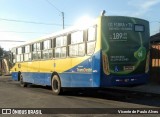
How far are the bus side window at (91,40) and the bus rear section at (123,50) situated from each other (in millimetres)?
537

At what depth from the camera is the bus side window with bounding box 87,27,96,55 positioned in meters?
14.1

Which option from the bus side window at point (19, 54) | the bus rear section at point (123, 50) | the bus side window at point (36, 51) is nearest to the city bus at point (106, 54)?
the bus rear section at point (123, 50)

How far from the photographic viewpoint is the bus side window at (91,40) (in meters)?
14.1

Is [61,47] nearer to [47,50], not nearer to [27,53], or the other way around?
[47,50]

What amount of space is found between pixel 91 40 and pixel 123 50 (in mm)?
1341

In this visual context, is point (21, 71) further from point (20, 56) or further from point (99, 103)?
point (99, 103)

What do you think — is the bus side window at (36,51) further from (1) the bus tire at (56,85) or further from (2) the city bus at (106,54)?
(2) the city bus at (106,54)

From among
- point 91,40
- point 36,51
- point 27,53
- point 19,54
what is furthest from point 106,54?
point 19,54

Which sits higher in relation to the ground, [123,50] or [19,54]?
[19,54]

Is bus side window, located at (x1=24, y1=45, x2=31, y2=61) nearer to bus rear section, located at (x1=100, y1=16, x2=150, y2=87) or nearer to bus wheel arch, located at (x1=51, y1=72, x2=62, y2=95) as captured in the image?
bus wheel arch, located at (x1=51, y1=72, x2=62, y2=95)

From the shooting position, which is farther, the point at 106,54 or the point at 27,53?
the point at 27,53

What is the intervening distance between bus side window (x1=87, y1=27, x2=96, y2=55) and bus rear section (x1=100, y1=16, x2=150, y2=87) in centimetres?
54

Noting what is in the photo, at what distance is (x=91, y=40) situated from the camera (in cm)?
1426

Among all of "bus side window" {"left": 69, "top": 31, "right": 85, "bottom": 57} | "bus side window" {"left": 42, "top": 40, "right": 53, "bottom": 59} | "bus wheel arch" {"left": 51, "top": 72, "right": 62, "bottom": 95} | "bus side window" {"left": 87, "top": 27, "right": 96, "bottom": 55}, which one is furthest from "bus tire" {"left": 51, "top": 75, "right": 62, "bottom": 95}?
"bus side window" {"left": 87, "top": 27, "right": 96, "bottom": 55}
